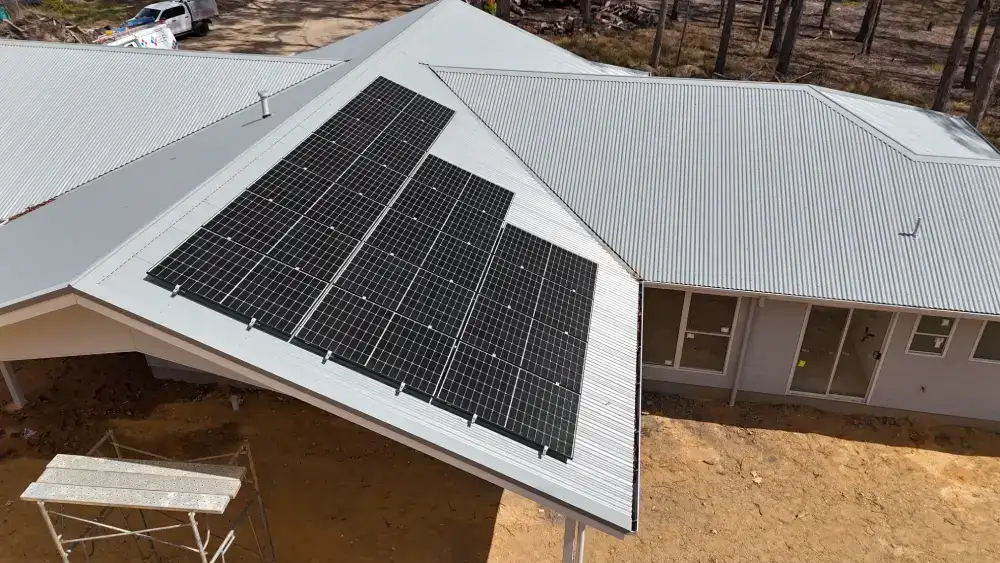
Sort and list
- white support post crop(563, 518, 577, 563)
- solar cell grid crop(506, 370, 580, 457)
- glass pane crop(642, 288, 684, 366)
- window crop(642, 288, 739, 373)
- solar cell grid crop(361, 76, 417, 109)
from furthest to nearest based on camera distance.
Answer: solar cell grid crop(361, 76, 417, 109)
glass pane crop(642, 288, 684, 366)
window crop(642, 288, 739, 373)
white support post crop(563, 518, 577, 563)
solar cell grid crop(506, 370, 580, 457)

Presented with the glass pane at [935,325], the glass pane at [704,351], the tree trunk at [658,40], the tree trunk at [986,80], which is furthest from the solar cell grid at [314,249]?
the tree trunk at [658,40]

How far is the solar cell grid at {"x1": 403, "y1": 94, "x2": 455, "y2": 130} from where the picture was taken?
1589cm

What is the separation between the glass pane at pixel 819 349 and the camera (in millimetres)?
14441

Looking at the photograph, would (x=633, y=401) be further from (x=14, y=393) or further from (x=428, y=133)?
(x=14, y=393)

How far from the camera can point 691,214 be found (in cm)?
1518

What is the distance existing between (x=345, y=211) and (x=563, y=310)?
4378 millimetres

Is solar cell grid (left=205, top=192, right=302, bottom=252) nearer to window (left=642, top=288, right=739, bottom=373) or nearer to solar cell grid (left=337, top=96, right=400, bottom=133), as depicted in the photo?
solar cell grid (left=337, top=96, right=400, bottom=133)

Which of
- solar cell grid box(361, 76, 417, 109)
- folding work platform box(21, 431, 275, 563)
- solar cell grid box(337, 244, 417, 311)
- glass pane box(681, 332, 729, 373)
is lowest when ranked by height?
glass pane box(681, 332, 729, 373)

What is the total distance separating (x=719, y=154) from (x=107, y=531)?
51.6ft

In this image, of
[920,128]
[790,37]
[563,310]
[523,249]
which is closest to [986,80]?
[920,128]

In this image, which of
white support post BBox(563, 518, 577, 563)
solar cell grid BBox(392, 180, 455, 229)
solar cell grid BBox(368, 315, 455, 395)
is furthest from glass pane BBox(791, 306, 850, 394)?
solar cell grid BBox(368, 315, 455, 395)

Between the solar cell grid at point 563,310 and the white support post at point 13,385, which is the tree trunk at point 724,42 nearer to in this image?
the solar cell grid at point 563,310

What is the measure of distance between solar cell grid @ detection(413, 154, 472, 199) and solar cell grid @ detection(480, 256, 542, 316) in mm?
2188

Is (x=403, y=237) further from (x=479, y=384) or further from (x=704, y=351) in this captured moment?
(x=704, y=351)
